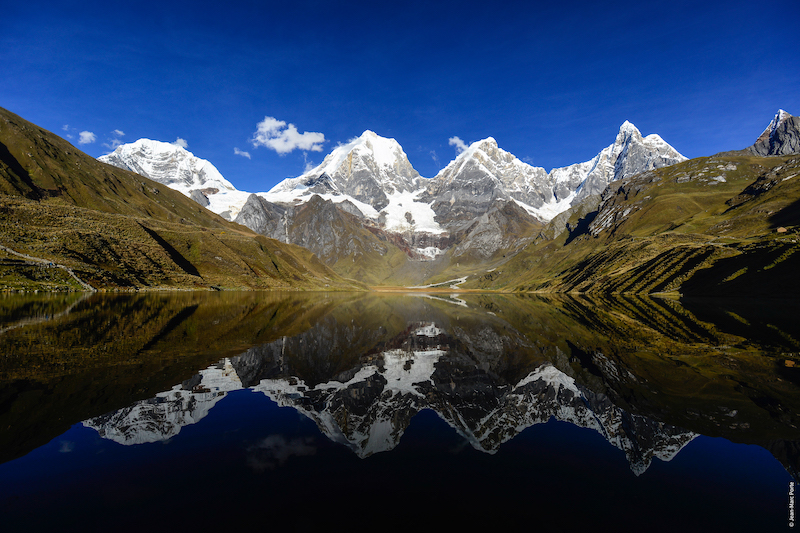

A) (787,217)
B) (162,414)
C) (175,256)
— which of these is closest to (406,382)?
(162,414)

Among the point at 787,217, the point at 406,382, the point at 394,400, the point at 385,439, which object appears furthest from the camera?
the point at 787,217

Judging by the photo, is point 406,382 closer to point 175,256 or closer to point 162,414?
point 162,414

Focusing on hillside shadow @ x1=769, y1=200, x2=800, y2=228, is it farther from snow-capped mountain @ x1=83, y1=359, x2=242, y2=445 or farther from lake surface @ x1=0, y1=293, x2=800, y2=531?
snow-capped mountain @ x1=83, y1=359, x2=242, y2=445

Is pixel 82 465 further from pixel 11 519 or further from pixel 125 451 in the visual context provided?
pixel 11 519

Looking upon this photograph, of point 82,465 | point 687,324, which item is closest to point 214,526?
point 82,465

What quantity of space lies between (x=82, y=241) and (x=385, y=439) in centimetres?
13266

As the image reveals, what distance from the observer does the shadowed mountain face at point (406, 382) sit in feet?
50.8

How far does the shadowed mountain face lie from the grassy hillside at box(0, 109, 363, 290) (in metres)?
67.6

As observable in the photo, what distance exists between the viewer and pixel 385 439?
16.2 meters

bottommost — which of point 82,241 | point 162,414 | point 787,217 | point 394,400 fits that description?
point 394,400

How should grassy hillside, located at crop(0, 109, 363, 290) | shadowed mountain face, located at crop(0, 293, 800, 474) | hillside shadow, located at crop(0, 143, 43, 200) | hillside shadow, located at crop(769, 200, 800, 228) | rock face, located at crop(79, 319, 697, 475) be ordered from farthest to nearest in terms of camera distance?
hillside shadow, located at crop(0, 143, 43, 200) → hillside shadow, located at crop(769, 200, 800, 228) → grassy hillside, located at crop(0, 109, 363, 290) → shadowed mountain face, located at crop(0, 293, 800, 474) → rock face, located at crop(79, 319, 697, 475)

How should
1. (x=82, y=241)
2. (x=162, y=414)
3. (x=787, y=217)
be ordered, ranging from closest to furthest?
1. (x=162, y=414)
2. (x=82, y=241)
3. (x=787, y=217)

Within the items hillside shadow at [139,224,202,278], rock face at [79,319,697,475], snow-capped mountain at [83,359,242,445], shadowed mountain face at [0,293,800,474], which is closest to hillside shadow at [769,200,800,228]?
shadowed mountain face at [0,293,800,474]

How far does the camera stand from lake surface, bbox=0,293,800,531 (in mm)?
9812
